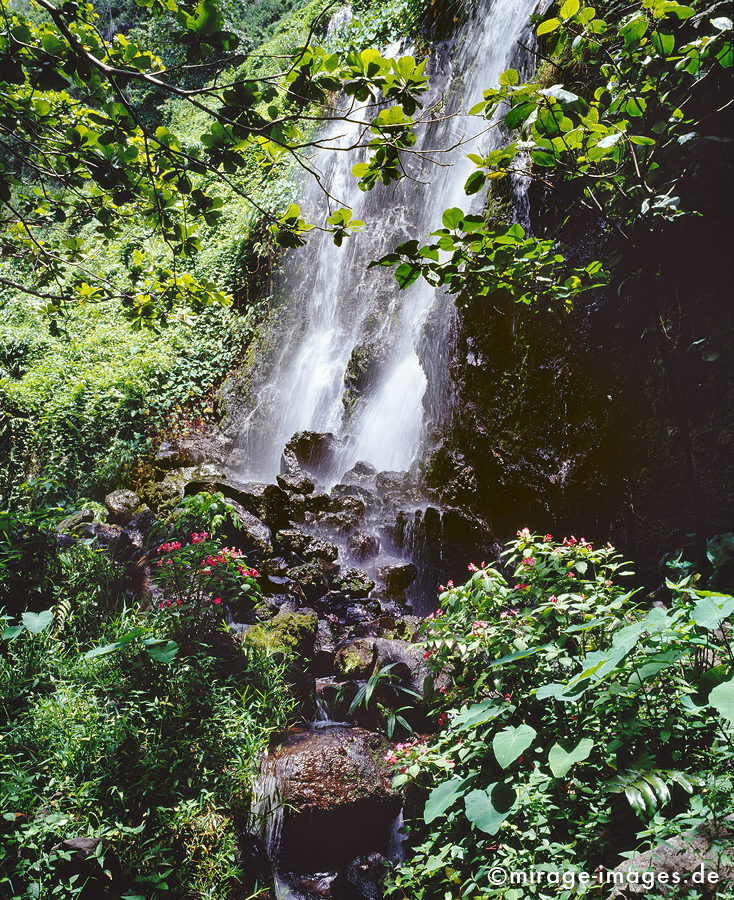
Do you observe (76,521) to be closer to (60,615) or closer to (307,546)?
(60,615)

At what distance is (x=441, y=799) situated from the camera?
→ 5.91 feet

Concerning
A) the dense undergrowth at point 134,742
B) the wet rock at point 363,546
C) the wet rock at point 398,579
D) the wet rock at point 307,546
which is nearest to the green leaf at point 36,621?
the dense undergrowth at point 134,742

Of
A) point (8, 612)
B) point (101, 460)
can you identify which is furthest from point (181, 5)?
point (101, 460)

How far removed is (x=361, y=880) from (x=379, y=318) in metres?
7.90

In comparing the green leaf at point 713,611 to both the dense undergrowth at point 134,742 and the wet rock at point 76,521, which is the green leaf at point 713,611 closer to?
the dense undergrowth at point 134,742

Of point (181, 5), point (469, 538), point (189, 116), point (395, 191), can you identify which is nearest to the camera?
point (181, 5)

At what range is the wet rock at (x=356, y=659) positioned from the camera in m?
3.98

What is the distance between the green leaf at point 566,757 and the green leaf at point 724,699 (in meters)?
0.43

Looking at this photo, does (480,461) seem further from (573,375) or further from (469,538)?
(573,375)

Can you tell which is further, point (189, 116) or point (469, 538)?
point (189, 116)

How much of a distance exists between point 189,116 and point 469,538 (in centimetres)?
Result: 2176

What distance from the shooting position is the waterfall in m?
7.23

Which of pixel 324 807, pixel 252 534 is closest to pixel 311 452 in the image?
pixel 252 534

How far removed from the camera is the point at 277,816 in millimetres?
2906
